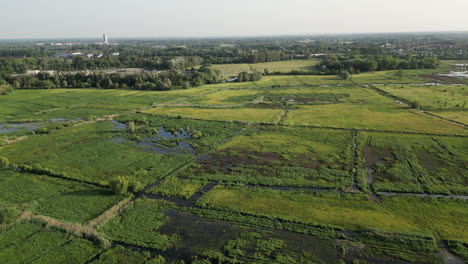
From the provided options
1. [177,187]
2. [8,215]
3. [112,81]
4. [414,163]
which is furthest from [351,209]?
[112,81]

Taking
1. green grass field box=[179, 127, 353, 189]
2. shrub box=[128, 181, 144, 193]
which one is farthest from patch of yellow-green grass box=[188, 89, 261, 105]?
shrub box=[128, 181, 144, 193]

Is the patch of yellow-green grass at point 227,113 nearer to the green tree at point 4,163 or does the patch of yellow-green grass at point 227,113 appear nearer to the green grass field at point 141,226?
the green tree at point 4,163

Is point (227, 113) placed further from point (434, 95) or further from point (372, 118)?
point (434, 95)

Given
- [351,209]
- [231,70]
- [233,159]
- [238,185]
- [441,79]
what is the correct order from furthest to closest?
[231,70] < [441,79] < [233,159] < [238,185] < [351,209]

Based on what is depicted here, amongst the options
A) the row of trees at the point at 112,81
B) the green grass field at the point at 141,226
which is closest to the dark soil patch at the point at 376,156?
the green grass field at the point at 141,226

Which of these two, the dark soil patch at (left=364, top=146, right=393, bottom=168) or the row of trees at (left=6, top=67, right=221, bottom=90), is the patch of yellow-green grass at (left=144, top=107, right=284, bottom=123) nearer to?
the dark soil patch at (left=364, top=146, right=393, bottom=168)

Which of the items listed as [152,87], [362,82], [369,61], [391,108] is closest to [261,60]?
[369,61]

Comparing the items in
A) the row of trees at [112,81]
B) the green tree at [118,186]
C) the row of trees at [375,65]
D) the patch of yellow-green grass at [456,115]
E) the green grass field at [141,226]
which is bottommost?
the green grass field at [141,226]

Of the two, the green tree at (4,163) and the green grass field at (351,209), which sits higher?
the green tree at (4,163)
